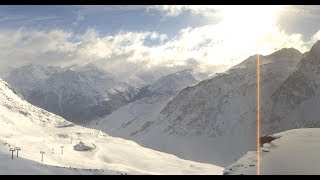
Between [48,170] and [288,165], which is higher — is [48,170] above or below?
above

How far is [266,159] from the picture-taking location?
17.2m

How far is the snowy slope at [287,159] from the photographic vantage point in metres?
13.8

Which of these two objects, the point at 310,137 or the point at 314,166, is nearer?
the point at 314,166

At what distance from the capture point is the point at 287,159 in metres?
17.0

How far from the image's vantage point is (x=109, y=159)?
143 metres

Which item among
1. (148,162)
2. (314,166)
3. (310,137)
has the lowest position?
(314,166)

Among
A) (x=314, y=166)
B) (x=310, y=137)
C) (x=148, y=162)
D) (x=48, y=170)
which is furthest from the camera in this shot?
(x=148, y=162)

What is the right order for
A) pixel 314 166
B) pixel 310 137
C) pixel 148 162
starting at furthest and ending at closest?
pixel 148 162
pixel 310 137
pixel 314 166

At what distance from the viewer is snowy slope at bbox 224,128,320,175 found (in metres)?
13.8
